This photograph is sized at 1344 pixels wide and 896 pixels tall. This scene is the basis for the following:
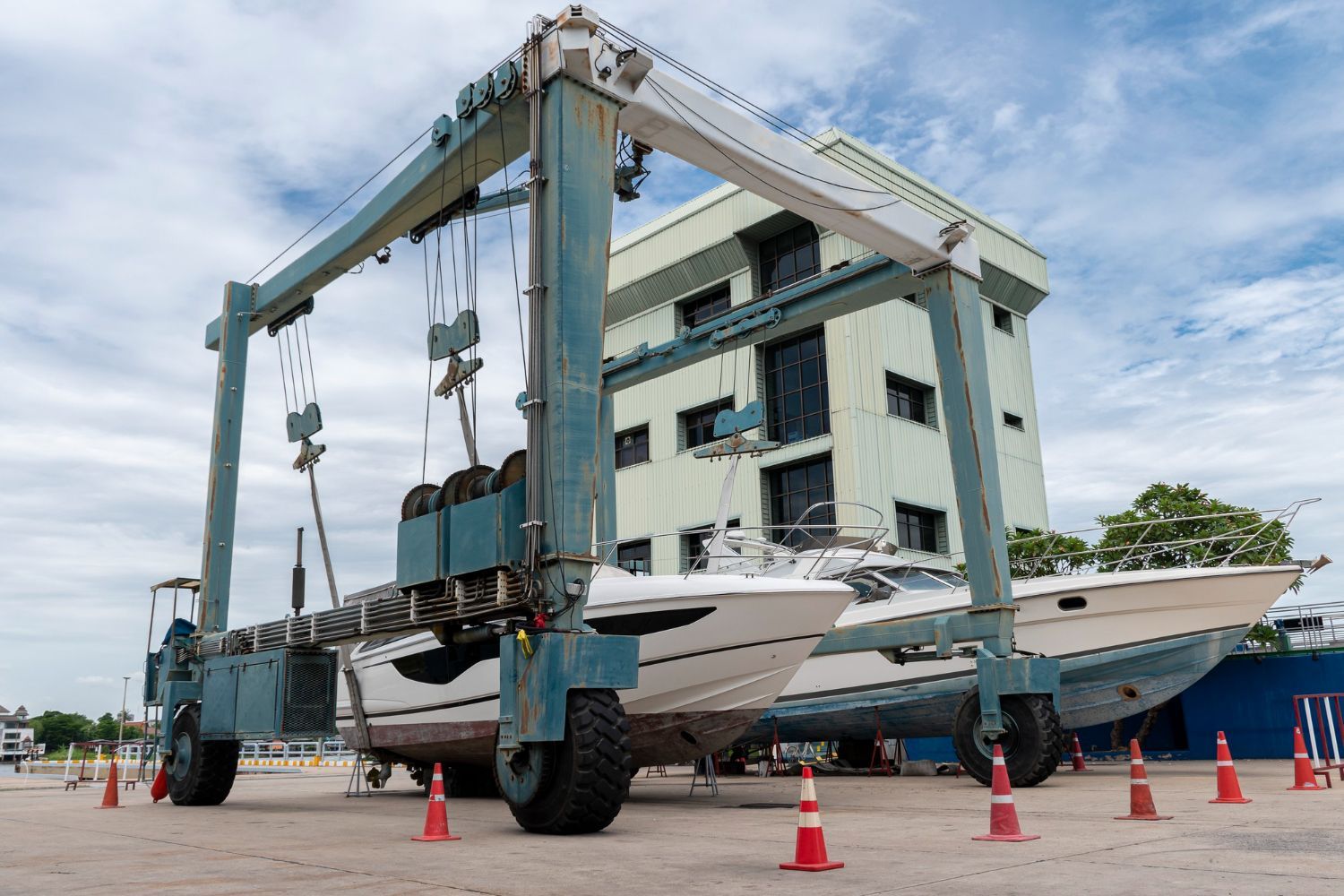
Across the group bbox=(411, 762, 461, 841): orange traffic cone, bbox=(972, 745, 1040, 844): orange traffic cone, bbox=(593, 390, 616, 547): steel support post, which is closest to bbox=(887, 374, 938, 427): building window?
bbox=(593, 390, 616, 547): steel support post

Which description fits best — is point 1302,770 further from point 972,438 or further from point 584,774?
point 584,774

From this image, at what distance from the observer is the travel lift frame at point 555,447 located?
741 cm

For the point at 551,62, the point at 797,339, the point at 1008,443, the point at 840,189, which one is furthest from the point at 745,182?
the point at 1008,443

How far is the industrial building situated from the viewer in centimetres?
2517

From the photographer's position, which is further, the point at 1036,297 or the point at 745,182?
the point at 1036,297

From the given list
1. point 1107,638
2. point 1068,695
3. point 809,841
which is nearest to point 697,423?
point 1068,695

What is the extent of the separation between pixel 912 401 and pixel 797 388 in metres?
3.16

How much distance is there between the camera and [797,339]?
1062 inches

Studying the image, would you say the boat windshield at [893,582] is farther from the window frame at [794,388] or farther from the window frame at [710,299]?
the window frame at [710,299]

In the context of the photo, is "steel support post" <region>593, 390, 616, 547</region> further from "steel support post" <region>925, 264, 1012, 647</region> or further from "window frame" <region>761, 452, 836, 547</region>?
"window frame" <region>761, 452, 836, 547</region>

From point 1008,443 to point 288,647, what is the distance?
854 inches

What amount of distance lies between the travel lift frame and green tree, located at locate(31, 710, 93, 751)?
102 meters

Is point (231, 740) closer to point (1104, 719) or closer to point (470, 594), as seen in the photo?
point (470, 594)

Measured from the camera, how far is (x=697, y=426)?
2839 centimetres
